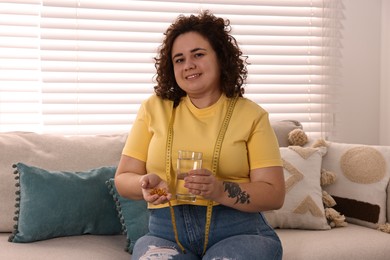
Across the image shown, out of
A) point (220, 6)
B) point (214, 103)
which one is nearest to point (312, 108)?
point (220, 6)

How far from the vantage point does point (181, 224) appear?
6.41ft

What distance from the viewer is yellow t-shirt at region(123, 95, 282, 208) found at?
6.61 feet

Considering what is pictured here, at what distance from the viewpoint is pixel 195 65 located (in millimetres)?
2092

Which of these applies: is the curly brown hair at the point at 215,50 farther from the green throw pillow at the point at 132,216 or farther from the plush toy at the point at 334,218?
the plush toy at the point at 334,218

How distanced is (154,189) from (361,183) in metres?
1.32

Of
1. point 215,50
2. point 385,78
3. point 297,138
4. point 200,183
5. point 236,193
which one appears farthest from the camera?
point 385,78

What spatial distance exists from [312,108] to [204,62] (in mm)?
1749

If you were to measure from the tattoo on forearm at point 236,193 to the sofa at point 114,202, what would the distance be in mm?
537

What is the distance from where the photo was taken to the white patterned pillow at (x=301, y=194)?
2693mm

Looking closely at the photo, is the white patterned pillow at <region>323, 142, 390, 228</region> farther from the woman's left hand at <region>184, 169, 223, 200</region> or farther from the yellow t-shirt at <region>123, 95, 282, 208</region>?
the woman's left hand at <region>184, 169, 223, 200</region>

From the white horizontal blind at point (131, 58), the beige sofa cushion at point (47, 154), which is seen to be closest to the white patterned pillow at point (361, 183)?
the white horizontal blind at point (131, 58)

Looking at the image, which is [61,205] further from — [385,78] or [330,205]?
[385,78]

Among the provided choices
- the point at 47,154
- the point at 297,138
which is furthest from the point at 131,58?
the point at 297,138

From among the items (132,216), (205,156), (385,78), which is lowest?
(132,216)
